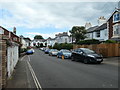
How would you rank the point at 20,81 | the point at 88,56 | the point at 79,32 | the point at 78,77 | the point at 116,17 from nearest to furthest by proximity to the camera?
the point at 20,81 → the point at 78,77 → the point at 88,56 → the point at 116,17 → the point at 79,32

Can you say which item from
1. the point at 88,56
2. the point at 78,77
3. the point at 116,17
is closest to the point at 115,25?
the point at 116,17

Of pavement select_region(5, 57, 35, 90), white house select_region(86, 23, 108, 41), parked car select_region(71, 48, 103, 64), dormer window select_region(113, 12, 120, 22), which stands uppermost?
dormer window select_region(113, 12, 120, 22)

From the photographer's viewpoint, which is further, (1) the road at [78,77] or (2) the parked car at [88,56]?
(2) the parked car at [88,56]

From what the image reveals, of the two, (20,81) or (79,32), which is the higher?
(79,32)

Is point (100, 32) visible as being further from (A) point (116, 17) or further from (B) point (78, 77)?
(B) point (78, 77)

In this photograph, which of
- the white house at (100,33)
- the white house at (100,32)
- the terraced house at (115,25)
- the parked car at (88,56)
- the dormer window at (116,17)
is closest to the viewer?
the parked car at (88,56)

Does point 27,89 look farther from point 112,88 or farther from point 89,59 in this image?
point 89,59

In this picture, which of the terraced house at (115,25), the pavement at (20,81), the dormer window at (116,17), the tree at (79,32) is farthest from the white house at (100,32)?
the pavement at (20,81)

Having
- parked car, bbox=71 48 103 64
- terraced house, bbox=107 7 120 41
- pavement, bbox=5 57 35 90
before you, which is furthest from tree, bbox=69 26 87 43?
pavement, bbox=5 57 35 90

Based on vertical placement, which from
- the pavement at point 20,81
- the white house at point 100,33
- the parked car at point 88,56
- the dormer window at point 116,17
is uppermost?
the dormer window at point 116,17

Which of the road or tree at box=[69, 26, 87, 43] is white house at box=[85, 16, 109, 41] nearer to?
tree at box=[69, 26, 87, 43]

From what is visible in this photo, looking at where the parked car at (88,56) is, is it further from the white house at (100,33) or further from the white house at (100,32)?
the white house at (100,33)

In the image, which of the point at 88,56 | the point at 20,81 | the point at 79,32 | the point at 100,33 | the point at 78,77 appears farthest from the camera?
the point at 79,32

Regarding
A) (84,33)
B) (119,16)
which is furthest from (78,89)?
(84,33)
